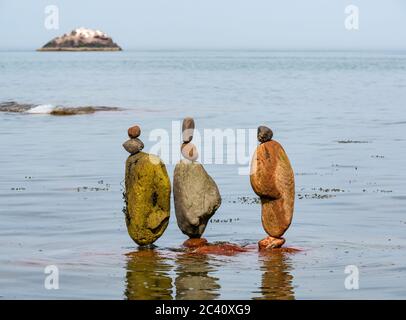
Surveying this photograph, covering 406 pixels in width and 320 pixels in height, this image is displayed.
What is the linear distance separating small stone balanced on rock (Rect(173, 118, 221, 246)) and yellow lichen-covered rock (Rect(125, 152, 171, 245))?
28 cm

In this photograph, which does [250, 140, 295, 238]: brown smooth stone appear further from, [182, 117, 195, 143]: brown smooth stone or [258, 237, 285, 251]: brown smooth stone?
[182, 117, 195, 143]: brown smooth stone

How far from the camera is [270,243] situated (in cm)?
2145

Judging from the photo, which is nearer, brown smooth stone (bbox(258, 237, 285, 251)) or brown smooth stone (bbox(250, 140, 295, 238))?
brown smooth stone (bbox(250, 140, 295, 238))

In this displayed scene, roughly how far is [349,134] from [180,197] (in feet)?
102

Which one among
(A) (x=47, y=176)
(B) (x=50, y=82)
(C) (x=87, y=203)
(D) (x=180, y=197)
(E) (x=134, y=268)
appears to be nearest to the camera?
(E) (x=134, y=268)

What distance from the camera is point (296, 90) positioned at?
100 meters

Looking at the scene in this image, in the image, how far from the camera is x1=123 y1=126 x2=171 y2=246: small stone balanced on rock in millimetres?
21344

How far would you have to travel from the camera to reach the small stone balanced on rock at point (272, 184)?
21109mm

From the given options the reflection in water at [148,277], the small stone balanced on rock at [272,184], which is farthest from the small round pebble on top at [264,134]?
the reflection in water at [148,277]

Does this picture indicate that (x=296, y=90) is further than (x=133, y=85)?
No

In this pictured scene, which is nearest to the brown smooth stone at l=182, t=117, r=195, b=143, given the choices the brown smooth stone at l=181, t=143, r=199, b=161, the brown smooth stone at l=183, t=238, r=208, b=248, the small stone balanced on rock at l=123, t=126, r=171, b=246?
the brown smooth stone at l=181, t=143, r=199, b=161
